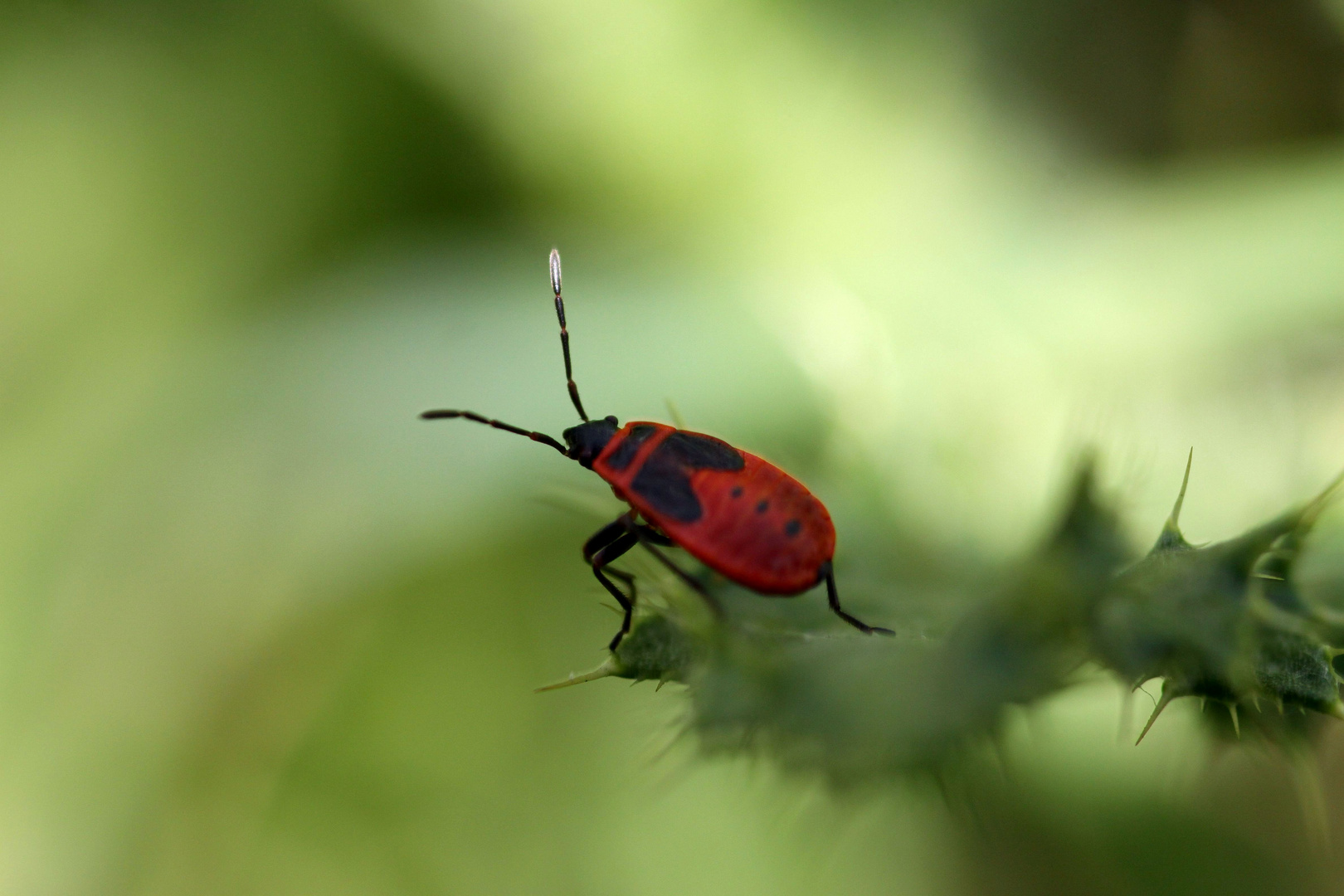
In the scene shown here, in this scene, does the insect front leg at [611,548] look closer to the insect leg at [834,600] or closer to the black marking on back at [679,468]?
the black marking on back at [679,468]

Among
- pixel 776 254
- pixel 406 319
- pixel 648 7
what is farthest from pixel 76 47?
pixel 776 254

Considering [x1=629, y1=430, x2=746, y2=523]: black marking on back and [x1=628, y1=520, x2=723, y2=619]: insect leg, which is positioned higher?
[x1=629, y1=430, x2=746, y2=523]: black marking on back

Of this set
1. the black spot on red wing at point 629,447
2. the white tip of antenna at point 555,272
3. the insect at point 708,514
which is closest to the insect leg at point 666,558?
the insect at point 708,514

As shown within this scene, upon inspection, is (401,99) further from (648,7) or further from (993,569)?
(993,569)

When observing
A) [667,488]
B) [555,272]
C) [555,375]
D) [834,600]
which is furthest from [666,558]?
[555,375]

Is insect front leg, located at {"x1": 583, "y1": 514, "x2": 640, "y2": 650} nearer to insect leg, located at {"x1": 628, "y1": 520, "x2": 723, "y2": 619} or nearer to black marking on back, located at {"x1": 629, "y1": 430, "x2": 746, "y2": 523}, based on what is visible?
insect leg, located at {"x1": 628, "y1": 520, "x2": 723, "y2": 619}

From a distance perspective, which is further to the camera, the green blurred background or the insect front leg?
the green blurred background

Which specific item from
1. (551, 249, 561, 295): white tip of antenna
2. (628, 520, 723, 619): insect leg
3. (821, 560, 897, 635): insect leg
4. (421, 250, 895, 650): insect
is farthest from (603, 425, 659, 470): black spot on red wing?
(551, 249, 561, 295): white tip of antenna
